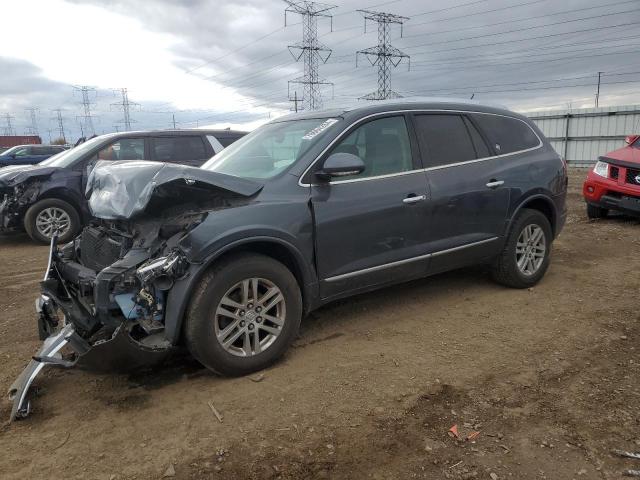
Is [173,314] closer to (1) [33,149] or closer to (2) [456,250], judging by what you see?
(2) [456,250]

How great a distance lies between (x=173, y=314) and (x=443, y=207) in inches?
95.0

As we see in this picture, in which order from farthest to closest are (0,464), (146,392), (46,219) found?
1. (46,219)
2. (146,392)
3. (0,464)

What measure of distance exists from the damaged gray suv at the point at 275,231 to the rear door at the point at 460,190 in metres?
0.01

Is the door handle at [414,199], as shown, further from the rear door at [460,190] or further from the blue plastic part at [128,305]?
the blue plastic part at [128,305]

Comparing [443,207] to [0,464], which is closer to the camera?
[0,464]

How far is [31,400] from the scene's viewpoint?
3.11 metres

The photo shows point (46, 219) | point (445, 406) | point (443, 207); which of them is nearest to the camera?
point (445, 406)

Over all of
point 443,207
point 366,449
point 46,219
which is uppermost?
point 443,207

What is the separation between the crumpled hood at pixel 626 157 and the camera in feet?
26.7

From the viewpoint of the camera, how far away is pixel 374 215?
12.6ft

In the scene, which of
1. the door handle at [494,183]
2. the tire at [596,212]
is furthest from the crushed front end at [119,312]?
the tire at [596,212]

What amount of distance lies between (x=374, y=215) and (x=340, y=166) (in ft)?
1.65

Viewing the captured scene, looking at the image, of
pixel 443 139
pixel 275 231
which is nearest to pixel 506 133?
pixel 443 139

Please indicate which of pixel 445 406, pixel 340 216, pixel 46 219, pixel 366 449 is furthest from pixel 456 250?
pixel 46 219
